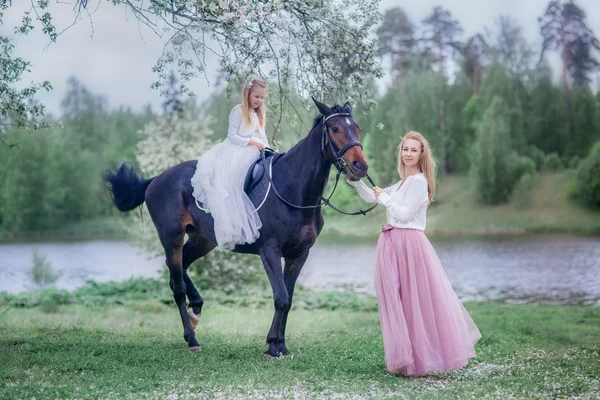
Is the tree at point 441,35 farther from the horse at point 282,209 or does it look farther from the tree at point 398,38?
the horse at point 282,209

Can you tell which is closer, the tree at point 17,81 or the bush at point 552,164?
the tree at point 17,81

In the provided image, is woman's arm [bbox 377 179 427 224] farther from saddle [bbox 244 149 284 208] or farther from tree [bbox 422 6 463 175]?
tree [bbox 422 6 463 175]

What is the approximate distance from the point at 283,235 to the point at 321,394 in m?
1.91

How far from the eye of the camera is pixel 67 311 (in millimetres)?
13930

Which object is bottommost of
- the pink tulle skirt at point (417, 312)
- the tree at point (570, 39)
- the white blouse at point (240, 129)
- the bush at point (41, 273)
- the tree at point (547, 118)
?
the bush at point (41, 273)

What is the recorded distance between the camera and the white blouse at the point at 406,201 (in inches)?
247

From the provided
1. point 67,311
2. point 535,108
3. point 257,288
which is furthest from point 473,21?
point 67,311

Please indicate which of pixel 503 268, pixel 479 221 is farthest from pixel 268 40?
pixel 479 221

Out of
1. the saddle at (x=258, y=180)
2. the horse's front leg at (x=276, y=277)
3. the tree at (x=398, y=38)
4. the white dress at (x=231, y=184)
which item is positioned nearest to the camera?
the horse's front leg at (x=276, y=277)

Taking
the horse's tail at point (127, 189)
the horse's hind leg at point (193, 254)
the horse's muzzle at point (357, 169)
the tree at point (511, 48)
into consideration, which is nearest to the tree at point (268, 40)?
the horse's tail at point (127, 189)

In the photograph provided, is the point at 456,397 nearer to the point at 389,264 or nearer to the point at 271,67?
the point at 389,264

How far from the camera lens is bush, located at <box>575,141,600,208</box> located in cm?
3931

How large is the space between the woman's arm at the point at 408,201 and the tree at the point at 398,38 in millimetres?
51813

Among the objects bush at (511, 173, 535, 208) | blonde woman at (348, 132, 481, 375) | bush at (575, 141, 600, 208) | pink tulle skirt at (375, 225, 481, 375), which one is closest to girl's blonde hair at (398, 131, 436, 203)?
blonde woman at (348, 132, 481, 375)
